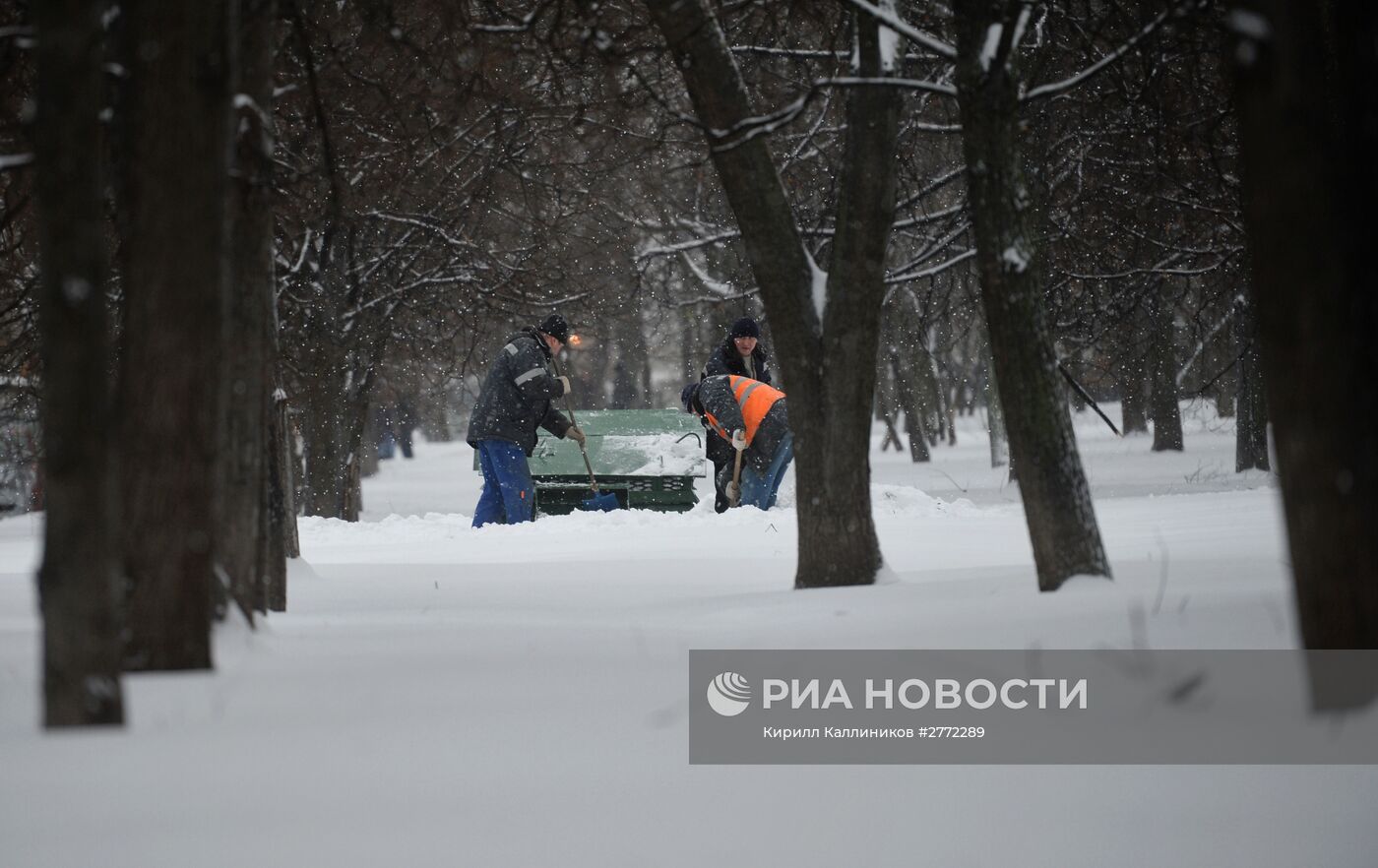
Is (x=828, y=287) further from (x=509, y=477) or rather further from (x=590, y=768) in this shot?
(x=509, y=477)

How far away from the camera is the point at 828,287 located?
24.4 ft

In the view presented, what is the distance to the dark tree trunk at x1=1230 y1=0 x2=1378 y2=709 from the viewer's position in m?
3.60

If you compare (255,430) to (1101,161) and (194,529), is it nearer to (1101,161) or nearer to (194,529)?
(194,529)

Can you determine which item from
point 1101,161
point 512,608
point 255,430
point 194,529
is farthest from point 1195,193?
point 194,529

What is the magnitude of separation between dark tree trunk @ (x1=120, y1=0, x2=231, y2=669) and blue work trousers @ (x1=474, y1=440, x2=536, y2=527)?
8.31 metres

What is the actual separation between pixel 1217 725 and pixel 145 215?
10.6 ft

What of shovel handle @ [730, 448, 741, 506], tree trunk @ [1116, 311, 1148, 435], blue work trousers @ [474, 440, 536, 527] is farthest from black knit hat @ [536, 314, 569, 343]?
tree trunk @ [1116, 311, 1148, 435]

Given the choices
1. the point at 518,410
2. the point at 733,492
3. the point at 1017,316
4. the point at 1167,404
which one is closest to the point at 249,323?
the point at 1017,316

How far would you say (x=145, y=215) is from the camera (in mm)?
4105

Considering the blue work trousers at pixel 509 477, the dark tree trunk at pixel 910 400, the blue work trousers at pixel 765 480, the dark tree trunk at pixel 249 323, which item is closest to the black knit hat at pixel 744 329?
the blue work trousers at pixel 765 480

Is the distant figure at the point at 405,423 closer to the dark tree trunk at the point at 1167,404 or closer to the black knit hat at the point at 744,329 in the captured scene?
the dark tree trunk at the point at 1167,404

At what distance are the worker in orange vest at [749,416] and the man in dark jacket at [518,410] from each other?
1.20m

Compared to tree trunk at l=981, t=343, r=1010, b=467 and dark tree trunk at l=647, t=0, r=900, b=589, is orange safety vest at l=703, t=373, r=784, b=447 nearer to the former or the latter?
dark tree trunk at l=647, t=0, r=900, b=589

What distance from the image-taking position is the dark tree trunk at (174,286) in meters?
4.12
